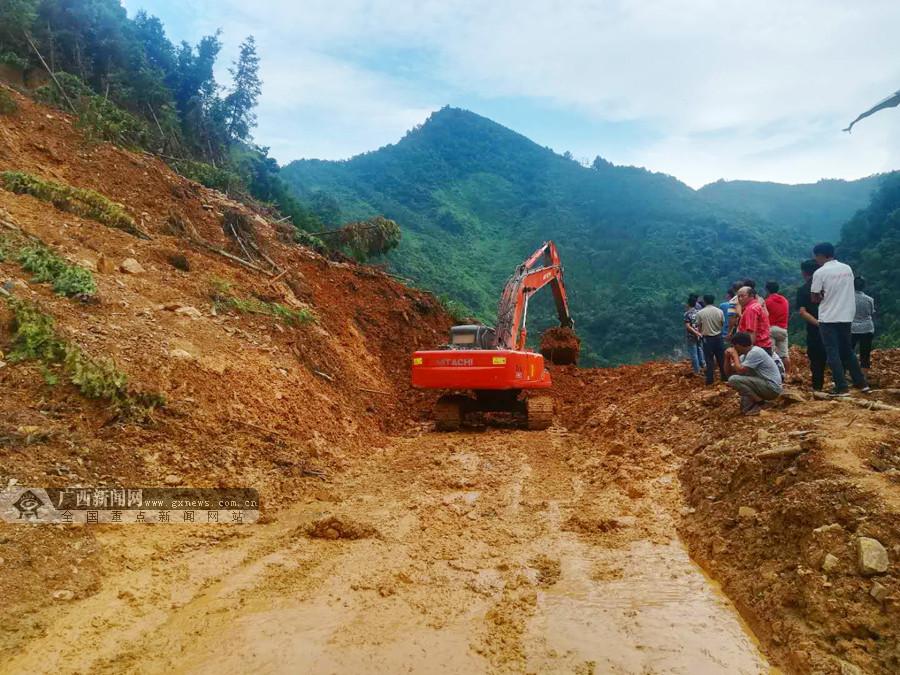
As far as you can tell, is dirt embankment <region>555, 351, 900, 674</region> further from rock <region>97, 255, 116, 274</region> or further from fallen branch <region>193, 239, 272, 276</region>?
fallen branch <region>193, 239, 272, 276</region>

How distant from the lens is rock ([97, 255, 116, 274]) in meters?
7.01

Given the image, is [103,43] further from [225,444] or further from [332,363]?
[225,444]

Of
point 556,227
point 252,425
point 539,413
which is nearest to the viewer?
point 252,425

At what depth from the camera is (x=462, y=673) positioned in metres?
2.47

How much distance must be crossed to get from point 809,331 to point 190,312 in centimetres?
746

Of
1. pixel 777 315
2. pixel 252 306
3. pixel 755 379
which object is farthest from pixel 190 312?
pixel 777 315

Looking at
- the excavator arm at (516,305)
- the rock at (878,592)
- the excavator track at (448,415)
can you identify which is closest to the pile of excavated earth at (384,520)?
the rock at (878,592)

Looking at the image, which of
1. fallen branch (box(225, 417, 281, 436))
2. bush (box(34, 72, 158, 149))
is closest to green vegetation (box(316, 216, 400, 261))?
bush (box(34, 72, 158, 149))

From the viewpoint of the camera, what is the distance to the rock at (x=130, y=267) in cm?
741

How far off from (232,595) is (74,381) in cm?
261

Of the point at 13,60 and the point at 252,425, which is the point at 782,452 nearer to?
the point at 252,425

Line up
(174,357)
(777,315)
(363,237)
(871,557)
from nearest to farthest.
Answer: (871,557) → (174,357) → (777,315) → (363,237)

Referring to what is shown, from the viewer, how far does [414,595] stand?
3180 mm

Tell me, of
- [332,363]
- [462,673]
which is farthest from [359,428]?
[462,673]
